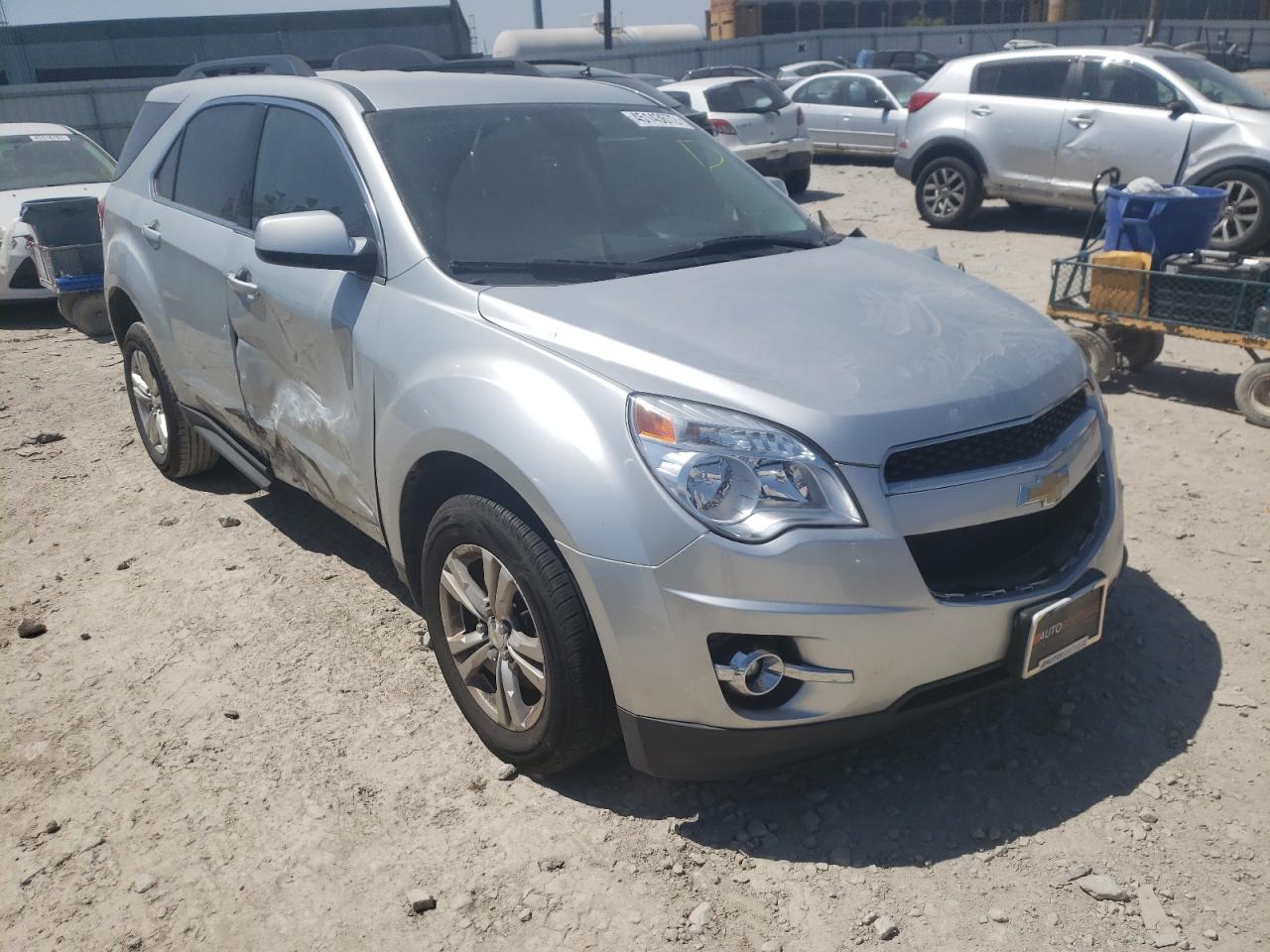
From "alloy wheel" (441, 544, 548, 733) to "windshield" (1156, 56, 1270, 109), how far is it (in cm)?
952

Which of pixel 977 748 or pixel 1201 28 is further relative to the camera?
pixel 1201 28

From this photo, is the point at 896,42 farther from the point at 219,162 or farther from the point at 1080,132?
the point at 219,162

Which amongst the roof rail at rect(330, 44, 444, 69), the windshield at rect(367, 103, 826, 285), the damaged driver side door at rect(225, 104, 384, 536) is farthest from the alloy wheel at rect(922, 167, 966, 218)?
the damaged driver side door at rect(225, 104, 384, 536)

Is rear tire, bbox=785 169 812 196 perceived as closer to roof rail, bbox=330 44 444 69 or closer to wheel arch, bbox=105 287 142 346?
roof rail, bbox=330 44 444 69

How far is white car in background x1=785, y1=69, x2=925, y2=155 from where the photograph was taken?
52.3 ft

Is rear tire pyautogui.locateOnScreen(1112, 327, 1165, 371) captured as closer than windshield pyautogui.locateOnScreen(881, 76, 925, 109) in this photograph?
Yes

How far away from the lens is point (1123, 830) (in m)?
2.67

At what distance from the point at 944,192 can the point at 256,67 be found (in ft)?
25.3

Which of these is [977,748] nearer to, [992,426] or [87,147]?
[992,426]

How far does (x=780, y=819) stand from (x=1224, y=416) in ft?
13.8

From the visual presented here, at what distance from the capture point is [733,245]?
11.5 feet

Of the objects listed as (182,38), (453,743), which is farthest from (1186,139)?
(182,38)

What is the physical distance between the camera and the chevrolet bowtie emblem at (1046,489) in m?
2.60

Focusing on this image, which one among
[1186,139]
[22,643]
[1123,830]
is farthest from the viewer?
[1186,139]
